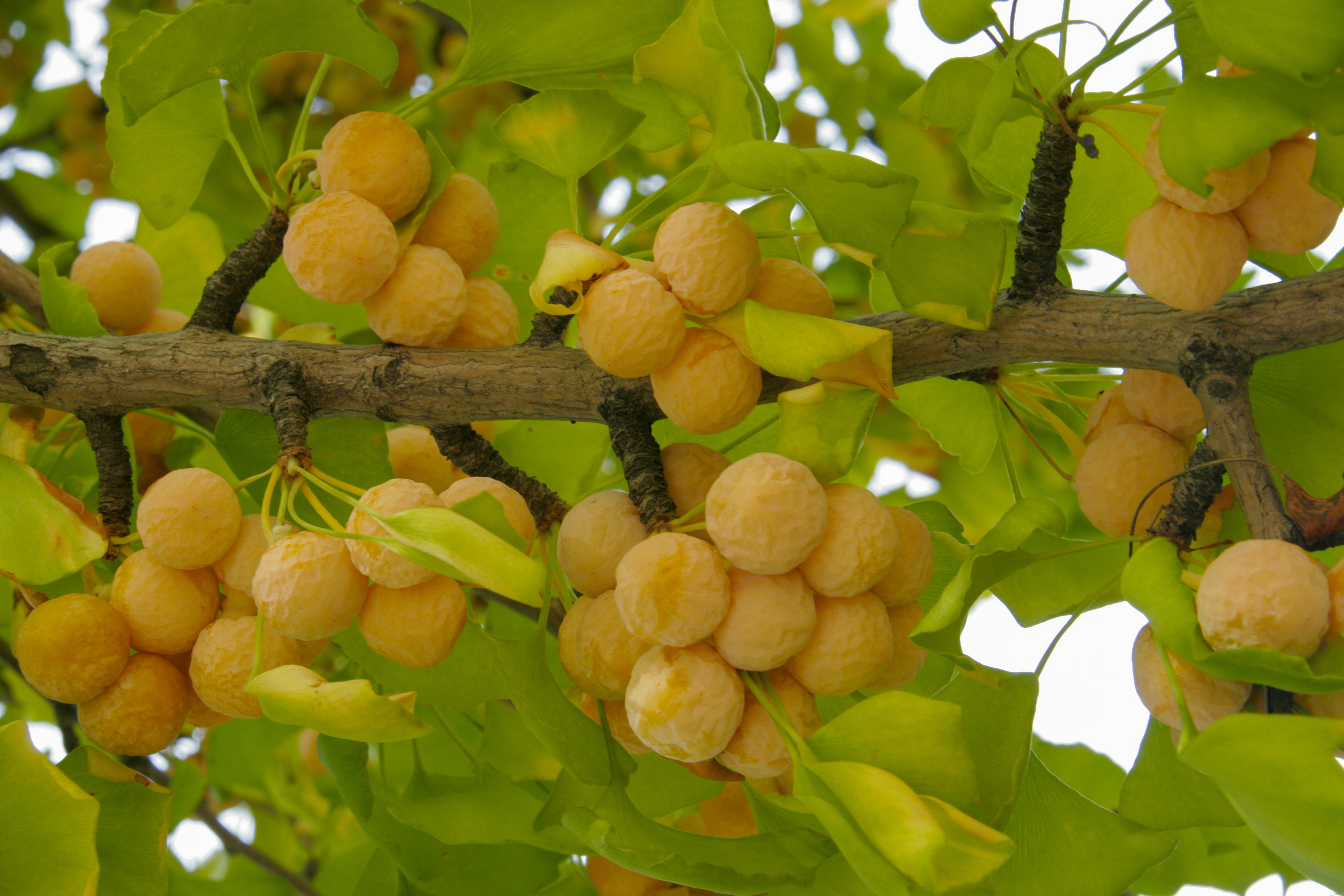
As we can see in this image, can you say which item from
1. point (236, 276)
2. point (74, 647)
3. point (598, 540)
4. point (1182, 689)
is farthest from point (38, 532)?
point (1182, 689)

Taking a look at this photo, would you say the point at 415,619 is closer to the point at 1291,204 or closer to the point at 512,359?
the point at 512,359

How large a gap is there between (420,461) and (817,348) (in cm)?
42

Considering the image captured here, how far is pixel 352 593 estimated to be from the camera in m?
0.43

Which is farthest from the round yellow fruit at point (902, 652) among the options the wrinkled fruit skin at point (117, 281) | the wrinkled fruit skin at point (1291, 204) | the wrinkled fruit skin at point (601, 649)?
the wrinkled fruit skin at point (117, 281)

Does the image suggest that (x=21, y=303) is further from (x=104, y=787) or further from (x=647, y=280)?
(x=647, y=280)

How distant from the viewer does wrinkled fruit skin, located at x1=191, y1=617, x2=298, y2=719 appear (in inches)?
18.3

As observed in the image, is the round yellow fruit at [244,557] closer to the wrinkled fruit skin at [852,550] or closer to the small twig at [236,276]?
the small twig at [236,276]

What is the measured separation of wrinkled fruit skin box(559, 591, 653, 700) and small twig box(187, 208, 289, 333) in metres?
0.28

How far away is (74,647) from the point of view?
482 millimetres

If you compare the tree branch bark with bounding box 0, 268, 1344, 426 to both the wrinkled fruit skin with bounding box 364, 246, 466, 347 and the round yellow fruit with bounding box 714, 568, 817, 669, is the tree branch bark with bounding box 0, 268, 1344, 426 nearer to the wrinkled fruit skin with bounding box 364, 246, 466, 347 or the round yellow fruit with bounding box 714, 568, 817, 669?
the wrinkled fruit skin with bounding box 364, 246, 466, 347

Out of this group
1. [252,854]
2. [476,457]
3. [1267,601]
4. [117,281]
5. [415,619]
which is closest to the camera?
[1267,601]

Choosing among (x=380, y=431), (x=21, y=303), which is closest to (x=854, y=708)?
(x=380, y=431)

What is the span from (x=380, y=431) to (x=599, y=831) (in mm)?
296

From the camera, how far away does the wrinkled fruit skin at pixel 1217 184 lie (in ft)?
1.27
